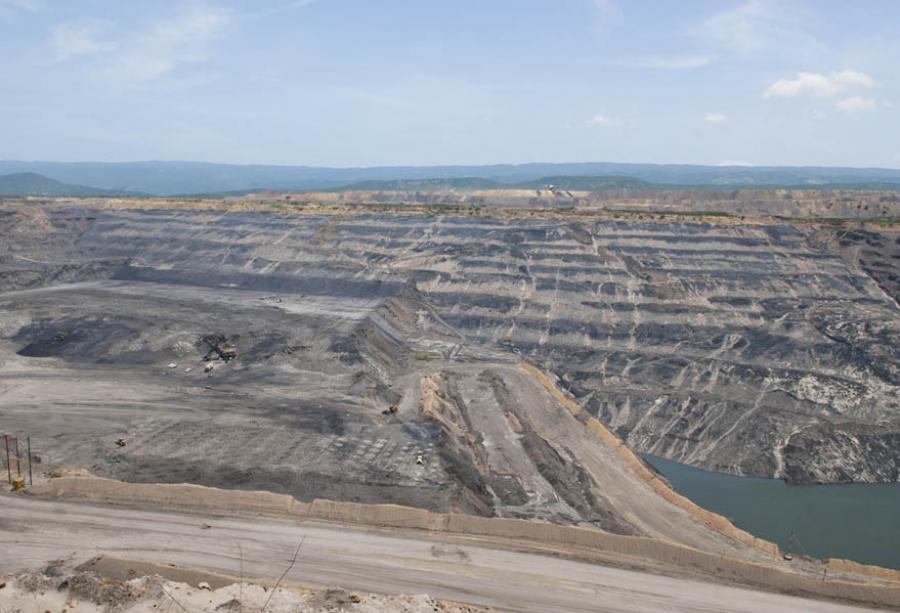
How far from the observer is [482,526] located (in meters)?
21.8

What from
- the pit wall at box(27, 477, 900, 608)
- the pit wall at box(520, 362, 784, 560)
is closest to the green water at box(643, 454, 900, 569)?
the pit wall at box(520, 362, 784, 560)

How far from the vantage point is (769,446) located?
34281mm

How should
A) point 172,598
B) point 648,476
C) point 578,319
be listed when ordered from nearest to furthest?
point 172,598
point 648,476
point 578,319

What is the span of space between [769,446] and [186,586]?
28.3 metres

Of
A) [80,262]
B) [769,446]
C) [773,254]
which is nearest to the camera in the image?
[769,446]

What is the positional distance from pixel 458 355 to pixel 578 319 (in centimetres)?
1021

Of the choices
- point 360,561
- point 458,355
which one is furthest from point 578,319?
point 360,561

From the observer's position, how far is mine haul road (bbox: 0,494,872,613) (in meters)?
18.6

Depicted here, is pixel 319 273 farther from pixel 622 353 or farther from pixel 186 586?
pixel 186 586

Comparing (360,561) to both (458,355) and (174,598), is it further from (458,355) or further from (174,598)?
(458,355)

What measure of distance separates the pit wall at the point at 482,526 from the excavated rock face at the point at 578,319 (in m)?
3.47

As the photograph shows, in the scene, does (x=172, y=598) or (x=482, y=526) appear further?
(x=482, y=526)

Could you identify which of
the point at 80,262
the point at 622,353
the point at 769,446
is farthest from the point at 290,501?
the point at 80,262

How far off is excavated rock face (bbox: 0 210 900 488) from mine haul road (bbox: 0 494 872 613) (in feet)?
17.3
